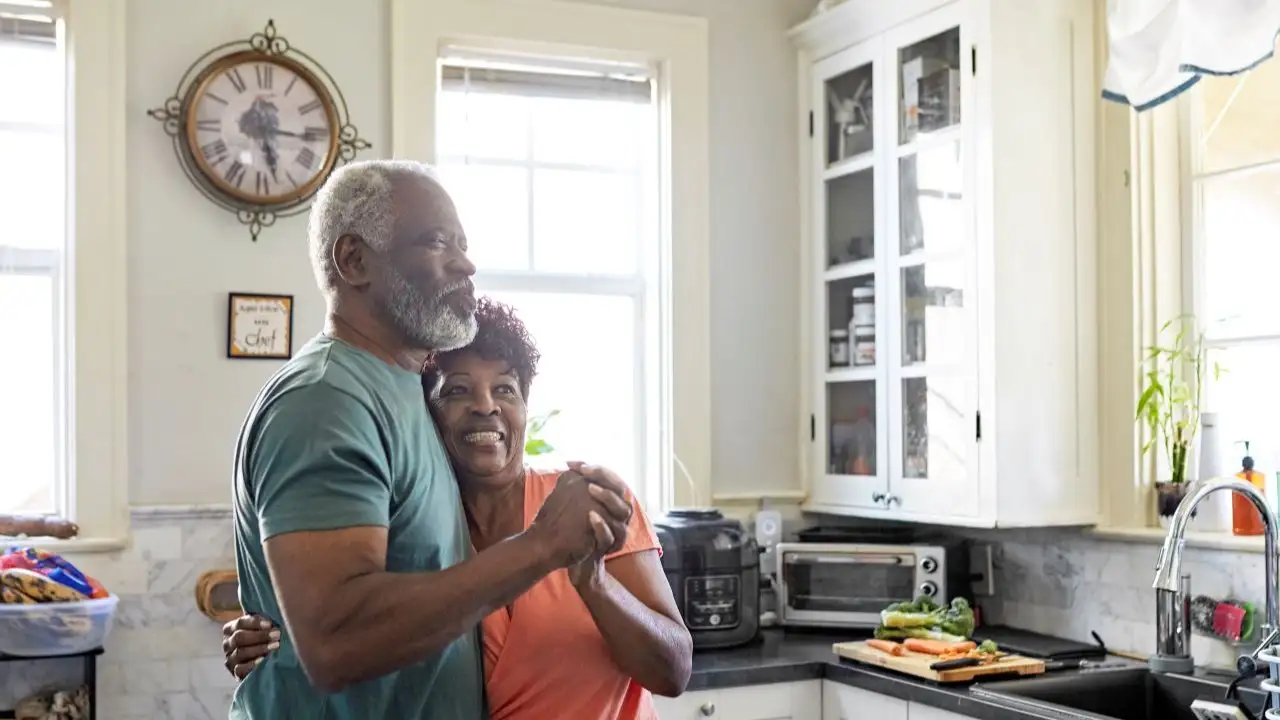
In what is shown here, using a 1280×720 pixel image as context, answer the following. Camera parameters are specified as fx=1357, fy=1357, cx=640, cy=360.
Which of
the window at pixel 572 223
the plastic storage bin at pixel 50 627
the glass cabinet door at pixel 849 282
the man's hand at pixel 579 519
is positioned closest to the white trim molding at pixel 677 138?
the window at pixel 572 223

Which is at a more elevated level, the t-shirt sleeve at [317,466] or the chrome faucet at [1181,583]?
the t-shirt sleeve at [317,466]

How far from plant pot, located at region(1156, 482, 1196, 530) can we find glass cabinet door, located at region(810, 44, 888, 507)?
741 mm

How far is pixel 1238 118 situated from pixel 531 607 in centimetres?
228

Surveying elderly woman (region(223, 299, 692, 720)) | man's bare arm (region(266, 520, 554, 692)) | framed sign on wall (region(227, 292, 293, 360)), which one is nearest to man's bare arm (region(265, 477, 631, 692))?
man's bare arm (region(266, 520, 554, 692))

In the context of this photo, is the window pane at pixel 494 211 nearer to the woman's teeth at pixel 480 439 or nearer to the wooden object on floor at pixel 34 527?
the wooden object on floor at pixel 34 527

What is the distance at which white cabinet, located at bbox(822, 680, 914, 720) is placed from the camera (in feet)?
10.1

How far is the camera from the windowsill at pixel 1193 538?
9.74 ft

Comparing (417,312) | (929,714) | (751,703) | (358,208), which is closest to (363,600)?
(417,312)

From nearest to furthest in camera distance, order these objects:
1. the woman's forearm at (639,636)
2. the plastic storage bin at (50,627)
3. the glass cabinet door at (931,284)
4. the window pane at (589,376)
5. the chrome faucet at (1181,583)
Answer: the woman's forearm at (639,636)
the chrome faucet at (1181,583)
the plastic storage bin at (50,627)
the glass cabinet door at (931,284)
the window pane at (589,376)

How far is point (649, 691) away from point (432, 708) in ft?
1.22

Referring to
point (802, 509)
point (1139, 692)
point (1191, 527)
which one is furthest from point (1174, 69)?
point (802, 509)

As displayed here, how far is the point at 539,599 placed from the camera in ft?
5.95

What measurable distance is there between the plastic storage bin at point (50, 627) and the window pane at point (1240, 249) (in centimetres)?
269

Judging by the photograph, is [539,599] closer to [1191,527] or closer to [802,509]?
[1191,527]
